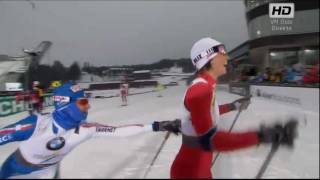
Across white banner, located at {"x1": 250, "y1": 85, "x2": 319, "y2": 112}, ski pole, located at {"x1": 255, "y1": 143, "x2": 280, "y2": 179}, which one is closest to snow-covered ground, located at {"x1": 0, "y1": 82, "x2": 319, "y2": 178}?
ski pole, located at {"x1": 255, "y1": 143, "x2": 280, "y2": 179}

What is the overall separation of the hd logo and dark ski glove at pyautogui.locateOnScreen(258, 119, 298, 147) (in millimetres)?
2400

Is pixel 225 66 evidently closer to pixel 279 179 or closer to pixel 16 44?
pixel 279 179

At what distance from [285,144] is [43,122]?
90 cm

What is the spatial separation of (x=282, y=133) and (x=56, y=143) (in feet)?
2.47

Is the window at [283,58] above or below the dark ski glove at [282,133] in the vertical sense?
above

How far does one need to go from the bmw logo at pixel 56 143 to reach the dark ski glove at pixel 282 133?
0.69 m

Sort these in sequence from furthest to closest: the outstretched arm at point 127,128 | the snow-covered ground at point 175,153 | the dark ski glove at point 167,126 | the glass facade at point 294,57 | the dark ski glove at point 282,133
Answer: the glass facade at point 294,57, the dark ski glove at point 167,126, the outstretched arm at point 127,128, the snow-covered ground at point 175,153, the dark ski glove at point 282,133

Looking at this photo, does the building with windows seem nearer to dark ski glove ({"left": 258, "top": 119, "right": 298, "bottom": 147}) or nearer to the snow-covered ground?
the snow-covered ground

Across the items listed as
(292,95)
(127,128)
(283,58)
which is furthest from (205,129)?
(292,95)

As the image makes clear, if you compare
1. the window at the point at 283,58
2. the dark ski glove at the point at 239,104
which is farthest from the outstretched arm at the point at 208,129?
the window at the point at 283,58

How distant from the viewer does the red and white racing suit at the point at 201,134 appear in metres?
1.05

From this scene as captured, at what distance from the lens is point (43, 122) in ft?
4.33

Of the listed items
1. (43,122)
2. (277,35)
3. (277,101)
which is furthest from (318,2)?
(43,122)

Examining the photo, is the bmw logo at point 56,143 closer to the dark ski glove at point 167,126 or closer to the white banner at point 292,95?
the dark ski glove at point 167,126
